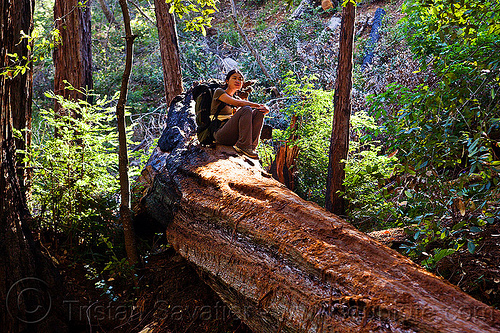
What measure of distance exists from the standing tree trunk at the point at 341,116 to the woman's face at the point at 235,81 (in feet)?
7.73

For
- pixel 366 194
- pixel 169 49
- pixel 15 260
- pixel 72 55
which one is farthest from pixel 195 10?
pixel 169 49

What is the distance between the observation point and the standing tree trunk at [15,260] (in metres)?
3.11

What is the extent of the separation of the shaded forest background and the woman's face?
4.38 feet

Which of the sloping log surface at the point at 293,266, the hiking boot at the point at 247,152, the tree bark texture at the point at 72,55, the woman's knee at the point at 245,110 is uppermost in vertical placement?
the tree bark texture at the point at 72,55

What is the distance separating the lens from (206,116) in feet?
16.3

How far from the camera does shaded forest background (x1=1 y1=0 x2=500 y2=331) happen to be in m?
2.91

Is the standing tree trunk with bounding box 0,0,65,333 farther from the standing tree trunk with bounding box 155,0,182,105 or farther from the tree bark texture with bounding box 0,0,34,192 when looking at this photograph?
the standing tree trunk with bounding box 155,0,182,105

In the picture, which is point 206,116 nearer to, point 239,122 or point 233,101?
point 233,101

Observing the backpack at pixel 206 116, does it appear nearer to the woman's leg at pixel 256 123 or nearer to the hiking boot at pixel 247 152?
the hiking boot at pixel 247 152

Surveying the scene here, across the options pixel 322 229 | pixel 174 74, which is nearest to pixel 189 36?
pixel 174 74


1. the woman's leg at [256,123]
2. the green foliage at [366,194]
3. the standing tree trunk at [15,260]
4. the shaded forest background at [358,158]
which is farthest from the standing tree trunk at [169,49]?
the standing tree trunk at [15,260]

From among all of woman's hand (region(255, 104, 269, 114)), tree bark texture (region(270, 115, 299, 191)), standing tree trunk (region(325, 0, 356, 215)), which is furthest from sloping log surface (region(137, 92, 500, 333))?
tree bark texture (region(270, 115, 299, 191))

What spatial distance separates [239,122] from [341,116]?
258 centimetres

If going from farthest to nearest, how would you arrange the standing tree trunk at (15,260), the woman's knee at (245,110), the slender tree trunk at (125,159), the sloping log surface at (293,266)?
1. the woman's knee at (245,110)
2. the slender tree trunk at (125,159)
3. the standing tree trunk at (15,260)
4. the sloping log surface at (293,266)
